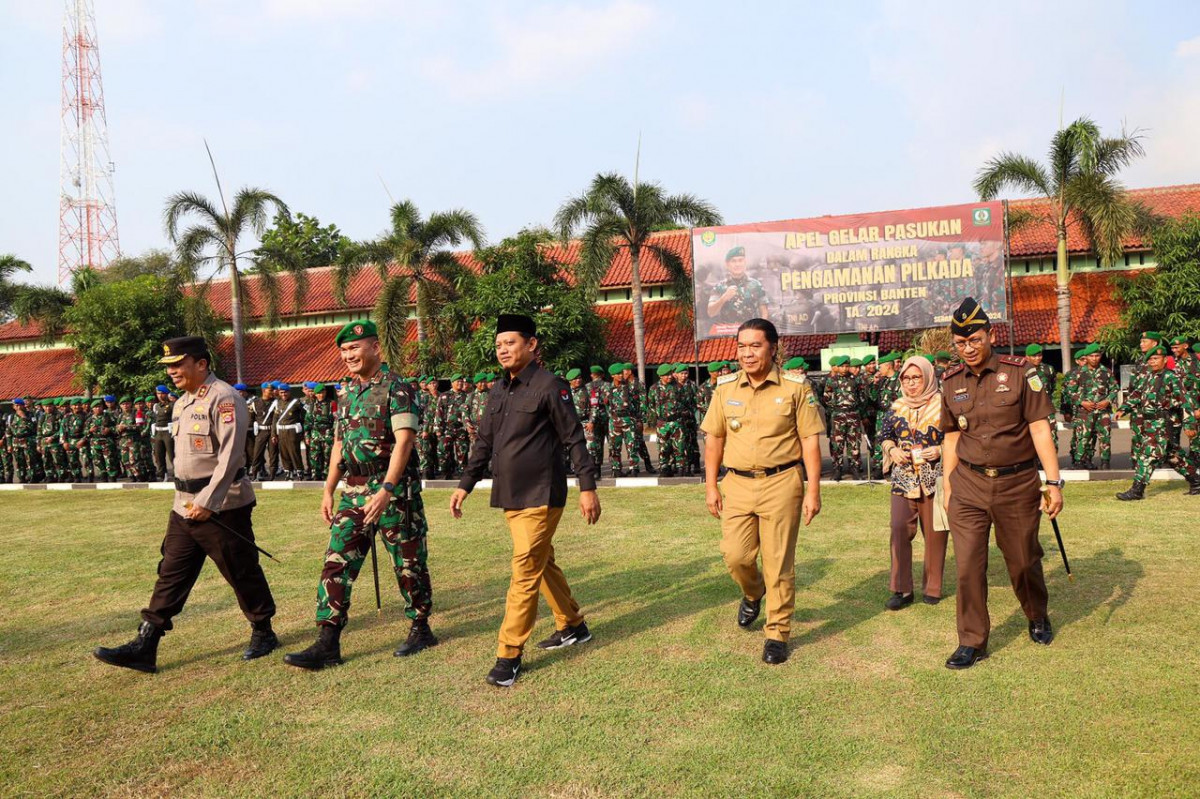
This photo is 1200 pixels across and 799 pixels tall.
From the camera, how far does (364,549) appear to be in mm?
4832

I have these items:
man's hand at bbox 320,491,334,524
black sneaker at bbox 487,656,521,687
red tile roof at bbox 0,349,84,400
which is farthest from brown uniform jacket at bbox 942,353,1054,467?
red tile roof at bbox 0,349,84,400

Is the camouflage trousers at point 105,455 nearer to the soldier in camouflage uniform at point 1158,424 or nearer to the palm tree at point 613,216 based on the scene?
the palm tree at point 613,216

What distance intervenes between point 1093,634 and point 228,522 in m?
5.06

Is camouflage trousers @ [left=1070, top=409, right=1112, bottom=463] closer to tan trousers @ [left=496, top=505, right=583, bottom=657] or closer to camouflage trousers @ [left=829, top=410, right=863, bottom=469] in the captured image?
camouflage trousers @ [left=829, top=410, right=863, bottom=469]

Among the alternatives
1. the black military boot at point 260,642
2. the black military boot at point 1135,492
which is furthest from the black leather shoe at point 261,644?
the black military boot at point 1135,492

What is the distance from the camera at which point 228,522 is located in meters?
4.98

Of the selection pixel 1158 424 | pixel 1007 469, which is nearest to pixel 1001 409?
pixel 1007 469

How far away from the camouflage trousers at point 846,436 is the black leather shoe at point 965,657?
8.04 metres

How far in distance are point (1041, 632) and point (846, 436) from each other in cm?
796

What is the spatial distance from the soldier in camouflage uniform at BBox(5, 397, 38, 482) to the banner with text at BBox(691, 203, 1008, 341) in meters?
16.0

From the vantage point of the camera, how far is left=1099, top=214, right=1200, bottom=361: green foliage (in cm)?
2111

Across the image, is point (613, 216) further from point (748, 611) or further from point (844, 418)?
point (748, 611)

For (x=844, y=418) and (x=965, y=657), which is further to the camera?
(x=844, y=418)

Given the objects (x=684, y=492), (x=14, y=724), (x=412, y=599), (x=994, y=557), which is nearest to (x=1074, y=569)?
(x=994, y=557)
